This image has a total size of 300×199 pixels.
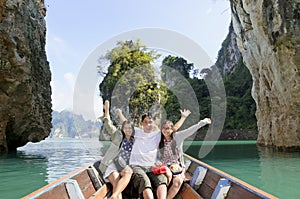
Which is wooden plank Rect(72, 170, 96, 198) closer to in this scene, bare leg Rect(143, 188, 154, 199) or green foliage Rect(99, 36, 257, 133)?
bare leg Rect(143, 188, 154, 199)

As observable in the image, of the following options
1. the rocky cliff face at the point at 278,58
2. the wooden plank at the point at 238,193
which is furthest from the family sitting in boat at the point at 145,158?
the rocky cliff face at the point at 278,58

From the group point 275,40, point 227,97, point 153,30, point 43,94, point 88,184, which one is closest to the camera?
point 88,184

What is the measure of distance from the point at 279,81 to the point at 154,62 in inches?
438

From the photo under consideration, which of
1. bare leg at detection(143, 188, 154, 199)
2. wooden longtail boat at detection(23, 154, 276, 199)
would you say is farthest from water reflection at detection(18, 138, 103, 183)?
bare leg at detection(143, 188, 154, 199)

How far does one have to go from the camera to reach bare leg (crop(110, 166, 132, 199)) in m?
3.50

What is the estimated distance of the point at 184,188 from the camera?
404cm

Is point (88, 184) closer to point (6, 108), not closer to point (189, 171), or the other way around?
point (189, 171)

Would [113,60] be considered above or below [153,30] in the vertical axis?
above

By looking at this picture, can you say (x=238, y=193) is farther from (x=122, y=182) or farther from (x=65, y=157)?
(x=65, y=157)

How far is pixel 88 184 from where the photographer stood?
4074 mm

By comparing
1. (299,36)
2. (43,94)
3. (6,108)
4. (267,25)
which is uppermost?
(267,25)

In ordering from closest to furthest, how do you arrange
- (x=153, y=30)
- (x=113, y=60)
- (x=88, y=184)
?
1. (x=88, y=184)
2. (x=153, y=30)
3. (x=113, y=60)

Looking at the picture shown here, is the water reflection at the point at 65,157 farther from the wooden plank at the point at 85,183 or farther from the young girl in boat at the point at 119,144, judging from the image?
the young girl in boat at the point at 119,144

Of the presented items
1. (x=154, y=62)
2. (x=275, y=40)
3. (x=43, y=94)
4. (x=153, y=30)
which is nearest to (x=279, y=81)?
(x=275, y=40)
